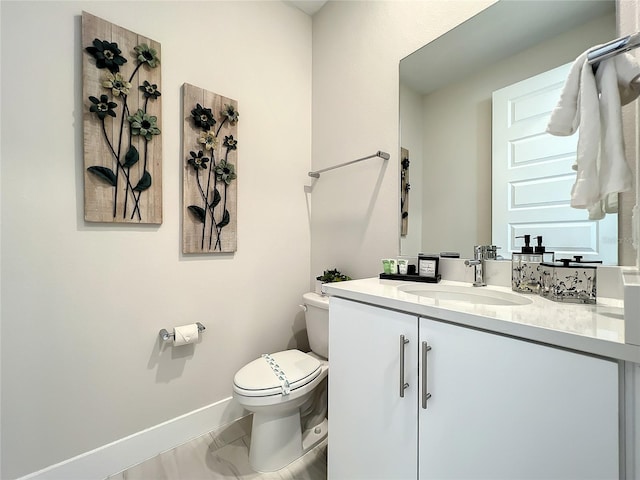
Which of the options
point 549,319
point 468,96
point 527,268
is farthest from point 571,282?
point 468,96

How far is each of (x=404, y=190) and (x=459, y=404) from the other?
0.99 metres

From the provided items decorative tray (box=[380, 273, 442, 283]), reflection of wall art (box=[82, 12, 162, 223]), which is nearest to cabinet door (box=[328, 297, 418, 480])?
decorative tray (box=[380, 273, 442, 283])

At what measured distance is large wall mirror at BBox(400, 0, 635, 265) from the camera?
99 cm

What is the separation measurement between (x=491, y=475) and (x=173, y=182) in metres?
1.60

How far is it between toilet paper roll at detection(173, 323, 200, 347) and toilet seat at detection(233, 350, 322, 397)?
28cm

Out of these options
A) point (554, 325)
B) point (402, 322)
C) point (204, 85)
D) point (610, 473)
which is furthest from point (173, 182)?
point (610, 473)

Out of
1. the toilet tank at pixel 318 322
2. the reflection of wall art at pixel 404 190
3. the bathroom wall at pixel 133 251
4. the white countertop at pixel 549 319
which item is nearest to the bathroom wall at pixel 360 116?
the reflection of wall art at pixel 404 190

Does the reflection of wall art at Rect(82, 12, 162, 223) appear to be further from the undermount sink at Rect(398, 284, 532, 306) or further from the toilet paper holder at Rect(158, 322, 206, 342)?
the undermount sink at Rect(398, 284, 532, 306)

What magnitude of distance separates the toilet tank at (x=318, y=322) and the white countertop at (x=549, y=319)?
2.15 feet

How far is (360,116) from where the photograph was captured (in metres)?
1.64

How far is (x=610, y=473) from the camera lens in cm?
52

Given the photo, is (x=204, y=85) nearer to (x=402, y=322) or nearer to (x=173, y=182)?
(x=173, y=182)

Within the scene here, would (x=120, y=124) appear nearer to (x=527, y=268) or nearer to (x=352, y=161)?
(x=352, y=161)

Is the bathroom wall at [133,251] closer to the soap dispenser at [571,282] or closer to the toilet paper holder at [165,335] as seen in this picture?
the toilet paper holder at [165,335]
